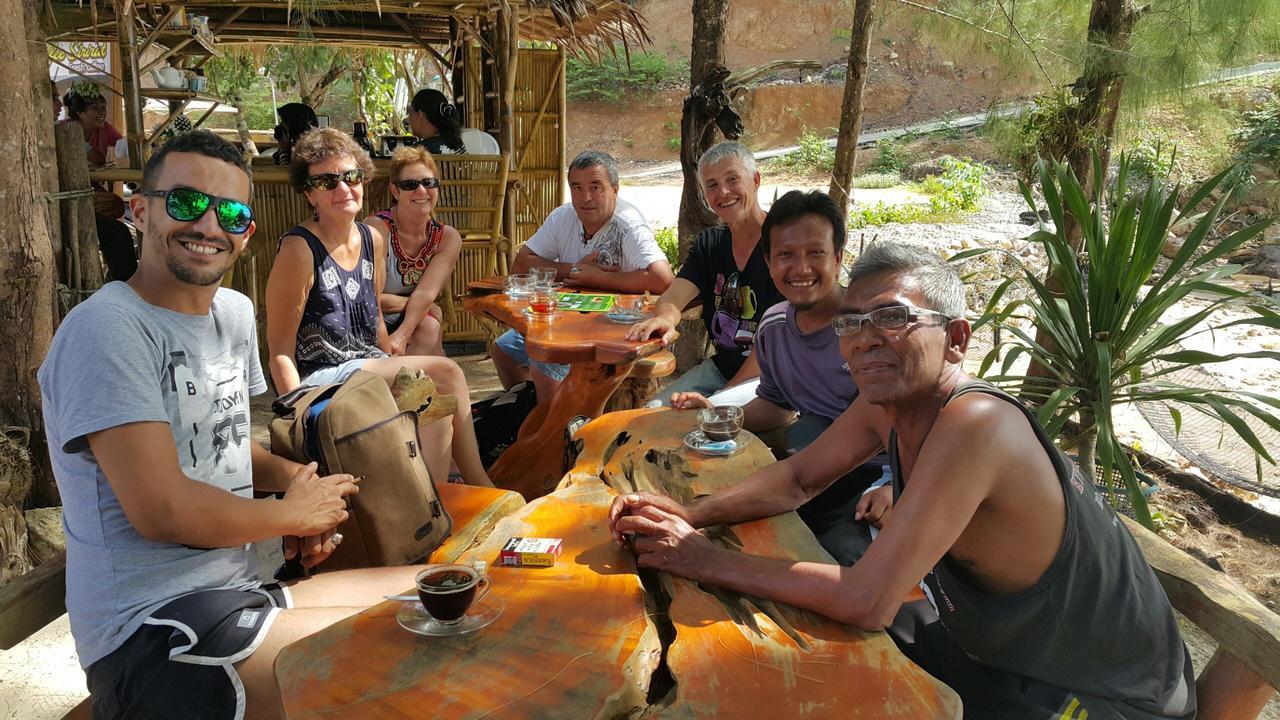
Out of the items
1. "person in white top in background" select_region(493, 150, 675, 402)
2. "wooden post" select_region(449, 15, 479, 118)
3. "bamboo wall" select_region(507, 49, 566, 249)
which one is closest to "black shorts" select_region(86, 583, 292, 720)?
"person in white top in background" select_region(493, 150, 675, 402)

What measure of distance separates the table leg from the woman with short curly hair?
572 mm

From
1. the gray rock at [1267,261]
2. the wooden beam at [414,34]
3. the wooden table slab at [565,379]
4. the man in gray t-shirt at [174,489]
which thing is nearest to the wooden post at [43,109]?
the wooden table slab at [565,379]

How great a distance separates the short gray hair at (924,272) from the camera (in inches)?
74.7

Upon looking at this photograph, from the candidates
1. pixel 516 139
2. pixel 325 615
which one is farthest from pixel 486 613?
pixel 516 139

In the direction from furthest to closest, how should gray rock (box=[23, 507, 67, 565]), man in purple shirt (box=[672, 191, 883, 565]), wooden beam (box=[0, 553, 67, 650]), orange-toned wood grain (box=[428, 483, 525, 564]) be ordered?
gray rock (box=[23, 507, 67, 565]), man in purple shirt (box=[672, 191, 883, 565]), orange-toned wood grain (box=[428, 483, 525, 564]), wooden beam (box=[0, 553, 67, 650])

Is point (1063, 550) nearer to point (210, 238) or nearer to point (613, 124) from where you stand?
point (210, 238)

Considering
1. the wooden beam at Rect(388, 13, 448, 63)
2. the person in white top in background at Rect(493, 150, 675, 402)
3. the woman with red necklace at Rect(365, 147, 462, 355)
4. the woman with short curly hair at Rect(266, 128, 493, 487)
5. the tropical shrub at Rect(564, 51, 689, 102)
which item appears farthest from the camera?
the tropical shrub at Rect(564, 51, 689, 102)

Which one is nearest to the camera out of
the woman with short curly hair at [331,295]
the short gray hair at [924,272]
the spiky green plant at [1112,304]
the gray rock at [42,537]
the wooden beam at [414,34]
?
the short gray hair at [924,272]

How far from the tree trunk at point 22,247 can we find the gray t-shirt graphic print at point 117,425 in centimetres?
239

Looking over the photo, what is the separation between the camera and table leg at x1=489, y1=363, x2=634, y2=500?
4133 mm

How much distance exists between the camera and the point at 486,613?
5.58 ft

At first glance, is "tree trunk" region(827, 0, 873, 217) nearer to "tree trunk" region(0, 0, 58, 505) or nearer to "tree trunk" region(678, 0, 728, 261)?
"tree trunk" region(678, 0, 728, 261)

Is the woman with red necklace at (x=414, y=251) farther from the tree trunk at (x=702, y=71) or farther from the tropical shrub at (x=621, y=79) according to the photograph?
the tropical shrub at (x=621, y=79)

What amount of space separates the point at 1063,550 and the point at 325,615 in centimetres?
149
